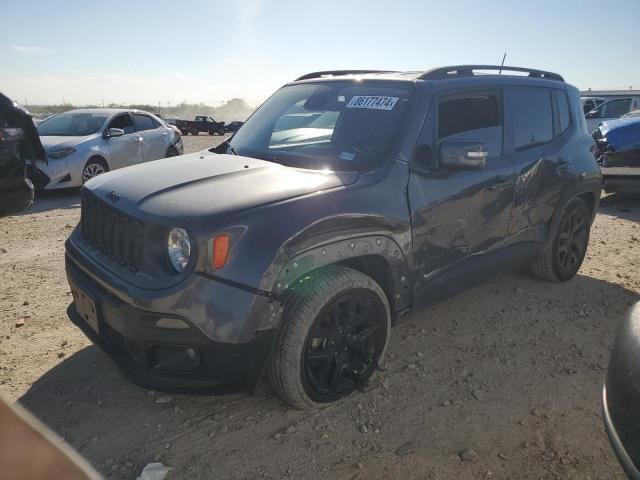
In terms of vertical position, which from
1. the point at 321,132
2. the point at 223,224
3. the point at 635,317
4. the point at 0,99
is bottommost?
the point at 635,317

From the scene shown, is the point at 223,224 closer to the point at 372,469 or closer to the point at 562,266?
the point at 372,469

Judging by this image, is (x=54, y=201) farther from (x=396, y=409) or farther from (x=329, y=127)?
(x=396, y=409)

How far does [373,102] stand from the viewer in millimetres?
3223

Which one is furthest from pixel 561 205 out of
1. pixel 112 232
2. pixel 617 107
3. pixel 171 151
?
pixel 617 107

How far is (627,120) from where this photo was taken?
8562 mm

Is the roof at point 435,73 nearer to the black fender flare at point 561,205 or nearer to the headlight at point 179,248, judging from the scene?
the black fender flare at point 561,205

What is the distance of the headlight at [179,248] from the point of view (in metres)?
2.30

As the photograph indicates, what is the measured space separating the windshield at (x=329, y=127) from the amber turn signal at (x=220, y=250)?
951 millimetres

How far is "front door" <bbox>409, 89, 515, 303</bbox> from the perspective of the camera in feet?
9.96

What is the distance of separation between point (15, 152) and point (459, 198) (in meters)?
3.18

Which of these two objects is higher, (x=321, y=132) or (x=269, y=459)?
(x=321, y=132)

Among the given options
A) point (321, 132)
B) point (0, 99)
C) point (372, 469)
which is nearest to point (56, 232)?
point (0, 99)

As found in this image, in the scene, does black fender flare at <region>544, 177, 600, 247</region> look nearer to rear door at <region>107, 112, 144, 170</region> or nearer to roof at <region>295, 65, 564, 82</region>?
roof at <region>295, 65, 564, 82</region>

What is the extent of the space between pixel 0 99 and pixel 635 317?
156 inches
